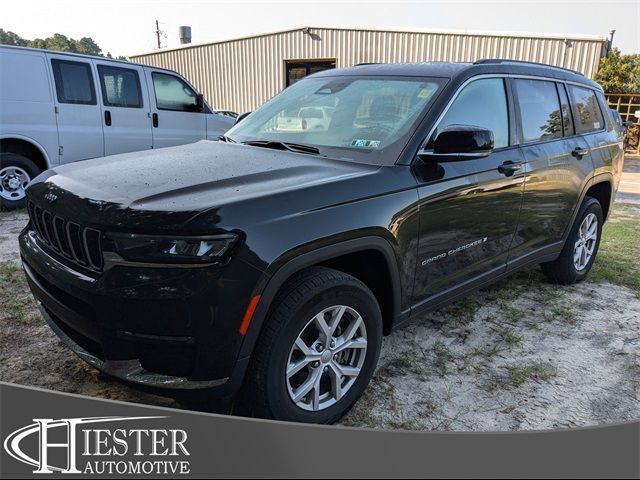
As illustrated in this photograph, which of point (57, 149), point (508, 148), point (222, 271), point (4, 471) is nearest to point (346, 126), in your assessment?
point (508, 148)

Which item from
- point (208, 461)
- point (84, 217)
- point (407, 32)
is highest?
point (407, 32)

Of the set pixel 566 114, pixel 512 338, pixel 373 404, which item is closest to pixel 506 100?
pixel 566 114

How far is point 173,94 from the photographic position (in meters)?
8.42

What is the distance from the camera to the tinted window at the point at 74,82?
6.96 m

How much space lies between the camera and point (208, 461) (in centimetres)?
200

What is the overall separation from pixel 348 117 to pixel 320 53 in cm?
1498

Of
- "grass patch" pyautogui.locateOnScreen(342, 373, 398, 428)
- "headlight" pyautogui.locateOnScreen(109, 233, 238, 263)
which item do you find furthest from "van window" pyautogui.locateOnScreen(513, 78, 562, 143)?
"headlight" pyautogui.locateOnScreen(109, 233, 238, 263)

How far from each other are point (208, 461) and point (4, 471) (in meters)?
0.76

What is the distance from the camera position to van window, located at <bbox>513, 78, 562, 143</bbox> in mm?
3832

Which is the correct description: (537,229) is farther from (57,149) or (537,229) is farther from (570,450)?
(57,149)

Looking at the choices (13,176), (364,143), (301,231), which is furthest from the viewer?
(13,176)

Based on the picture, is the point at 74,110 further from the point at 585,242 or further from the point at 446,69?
the point at 585,242

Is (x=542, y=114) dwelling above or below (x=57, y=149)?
above

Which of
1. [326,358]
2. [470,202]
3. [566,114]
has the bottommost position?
[326,358]
